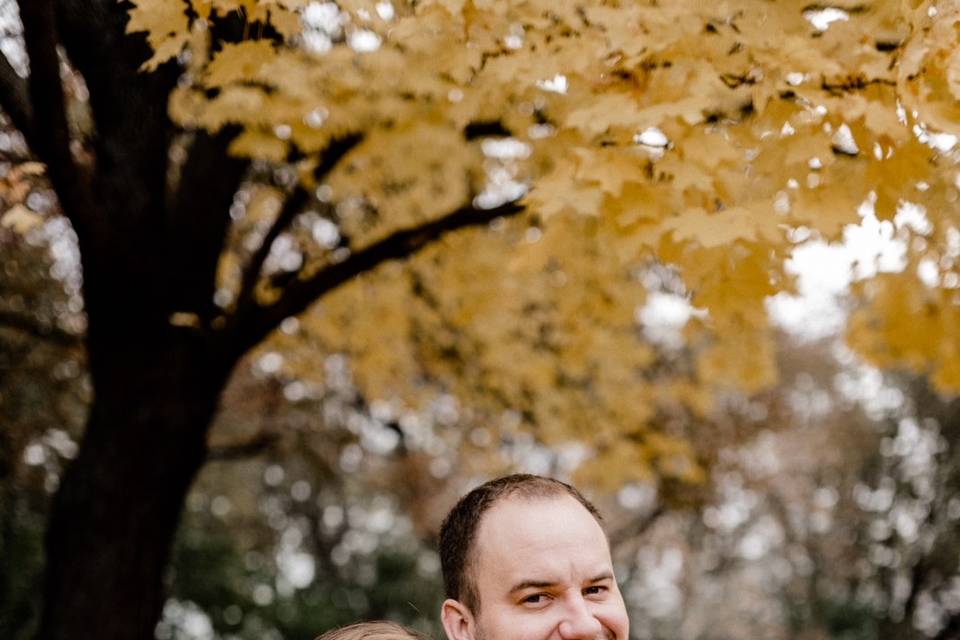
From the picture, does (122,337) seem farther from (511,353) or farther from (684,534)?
(684,534)

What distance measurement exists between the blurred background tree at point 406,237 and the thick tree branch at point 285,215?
0.02m

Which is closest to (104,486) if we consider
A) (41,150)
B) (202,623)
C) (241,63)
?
(41,150)

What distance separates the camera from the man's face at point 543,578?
2.16 meters

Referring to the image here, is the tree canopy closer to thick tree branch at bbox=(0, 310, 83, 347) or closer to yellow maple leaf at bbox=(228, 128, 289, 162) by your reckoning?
yellow maple leaf at bbox=(228, 128, 289, 162)

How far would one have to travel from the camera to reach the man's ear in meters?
2.31

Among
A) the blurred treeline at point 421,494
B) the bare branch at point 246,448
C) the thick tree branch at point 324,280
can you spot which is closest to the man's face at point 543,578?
the blurred treeline at point 421,494

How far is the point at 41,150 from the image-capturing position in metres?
4.33

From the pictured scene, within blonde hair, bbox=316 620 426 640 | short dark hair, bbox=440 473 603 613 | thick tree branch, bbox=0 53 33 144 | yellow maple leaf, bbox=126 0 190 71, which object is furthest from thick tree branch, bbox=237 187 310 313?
short dark hair, bbox=440 473 603 613

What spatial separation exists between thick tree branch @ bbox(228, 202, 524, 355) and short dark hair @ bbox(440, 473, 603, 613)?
10.5 ft

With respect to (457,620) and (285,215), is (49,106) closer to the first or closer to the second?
(285,215)

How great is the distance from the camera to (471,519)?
7.83 feet

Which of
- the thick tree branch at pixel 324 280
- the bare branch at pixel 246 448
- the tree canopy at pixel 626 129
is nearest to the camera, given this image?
the tree canopy at pixel 626 129

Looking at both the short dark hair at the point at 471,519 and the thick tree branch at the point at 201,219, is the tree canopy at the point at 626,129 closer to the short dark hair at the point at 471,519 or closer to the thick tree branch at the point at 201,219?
the thick tree branch at the point at 201,219

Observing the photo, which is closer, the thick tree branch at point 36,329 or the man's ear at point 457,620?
the man's ear at point 457,620
